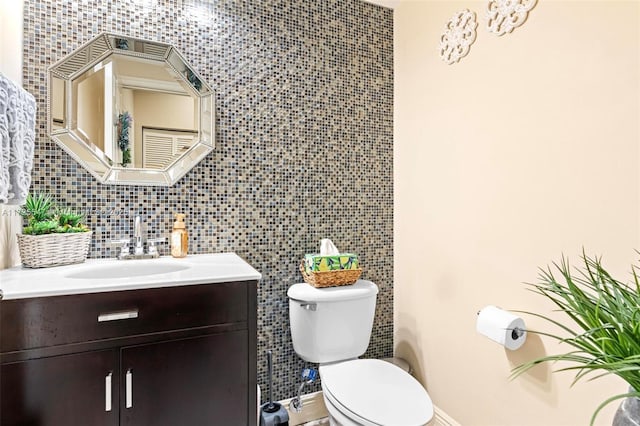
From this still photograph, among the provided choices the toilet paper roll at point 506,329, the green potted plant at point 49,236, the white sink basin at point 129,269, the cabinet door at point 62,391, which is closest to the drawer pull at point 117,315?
the cabinet door at point 62,391

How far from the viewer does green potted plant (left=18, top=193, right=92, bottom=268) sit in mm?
1261

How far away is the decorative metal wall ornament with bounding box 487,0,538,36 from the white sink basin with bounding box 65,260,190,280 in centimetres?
168

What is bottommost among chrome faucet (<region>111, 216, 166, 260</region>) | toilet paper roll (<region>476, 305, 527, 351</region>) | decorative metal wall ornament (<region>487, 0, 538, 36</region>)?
toilet paper roll (<region>476, 305, 527, 351</region>)

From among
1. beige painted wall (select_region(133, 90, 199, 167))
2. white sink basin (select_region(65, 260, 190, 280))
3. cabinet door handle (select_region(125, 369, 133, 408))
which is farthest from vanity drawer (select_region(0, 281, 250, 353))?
beige painted wall (select_region(133, 90, 199, 167))

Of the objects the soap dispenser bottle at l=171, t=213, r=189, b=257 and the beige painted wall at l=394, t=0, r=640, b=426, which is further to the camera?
the soap dispenser bottle at l=171, t=213, r=189, b=257

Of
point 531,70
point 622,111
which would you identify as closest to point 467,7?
point 531,70

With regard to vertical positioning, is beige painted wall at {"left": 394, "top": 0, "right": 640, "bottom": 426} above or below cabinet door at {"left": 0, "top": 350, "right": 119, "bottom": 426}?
above

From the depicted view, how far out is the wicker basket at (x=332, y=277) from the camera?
5.52 feet

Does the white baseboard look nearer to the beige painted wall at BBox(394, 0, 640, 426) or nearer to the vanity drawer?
the beige painted wall at BBox(394, 0, 640, 426)

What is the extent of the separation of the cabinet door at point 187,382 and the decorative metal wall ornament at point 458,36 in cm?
161

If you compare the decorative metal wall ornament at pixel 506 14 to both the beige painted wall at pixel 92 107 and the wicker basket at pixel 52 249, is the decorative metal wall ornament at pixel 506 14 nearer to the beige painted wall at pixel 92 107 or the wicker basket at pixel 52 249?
the beige painted wall at pixel 92 107

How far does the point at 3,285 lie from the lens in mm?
1051

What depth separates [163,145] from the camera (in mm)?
1636

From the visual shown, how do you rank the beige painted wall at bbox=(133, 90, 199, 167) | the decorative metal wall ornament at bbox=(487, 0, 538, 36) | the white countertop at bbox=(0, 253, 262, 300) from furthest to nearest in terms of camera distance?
the beige painted wall at bbox=(133, 90, 199, 167) → the decorative metal wall ornament at bbox=(487, 0, 538, 36) → the white countertop at bbox=(0, 253, 262, 300)
